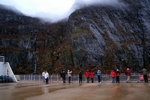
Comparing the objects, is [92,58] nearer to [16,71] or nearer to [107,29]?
[107,29]

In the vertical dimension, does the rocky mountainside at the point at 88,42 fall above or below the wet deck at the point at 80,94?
above

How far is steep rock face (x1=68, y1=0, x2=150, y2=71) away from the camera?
40234 mm

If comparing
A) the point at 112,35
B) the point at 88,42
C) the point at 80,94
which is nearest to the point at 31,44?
the point at 88,42

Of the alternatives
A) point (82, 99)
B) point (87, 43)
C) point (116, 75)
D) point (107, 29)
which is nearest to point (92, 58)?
point (87, 43)

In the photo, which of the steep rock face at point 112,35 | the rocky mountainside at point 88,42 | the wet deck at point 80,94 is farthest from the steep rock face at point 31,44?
the wet deck at point 80,94

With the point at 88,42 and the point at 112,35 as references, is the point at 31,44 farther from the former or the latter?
the point at 112,35

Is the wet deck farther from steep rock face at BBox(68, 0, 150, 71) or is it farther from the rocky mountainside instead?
steep rock face at BBox(68, 0, 150, 71)

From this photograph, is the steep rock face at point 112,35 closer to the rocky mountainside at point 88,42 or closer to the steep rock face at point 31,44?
the rocky mountainside at point 88,42

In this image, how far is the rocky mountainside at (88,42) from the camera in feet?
133

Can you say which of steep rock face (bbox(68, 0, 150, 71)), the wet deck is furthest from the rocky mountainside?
the wet deck

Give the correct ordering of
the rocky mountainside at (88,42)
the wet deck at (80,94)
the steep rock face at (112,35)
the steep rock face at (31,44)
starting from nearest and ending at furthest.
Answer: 1. the wet deck at (80,94)
2. the steep rock face at (112,35)
3. the rocky mountainside at (88,42)
4. the steep rock face at (31,44)

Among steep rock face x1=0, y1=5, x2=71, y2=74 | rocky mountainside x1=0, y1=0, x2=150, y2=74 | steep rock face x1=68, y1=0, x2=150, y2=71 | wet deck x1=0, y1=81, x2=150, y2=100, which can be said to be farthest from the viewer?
steep rock face x1=0, y1=5, x2=71, y2=74

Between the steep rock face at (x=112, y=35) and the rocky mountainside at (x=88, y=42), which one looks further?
the rocky mountainside at (x=88, y=42)

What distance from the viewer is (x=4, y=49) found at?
2013 inches
